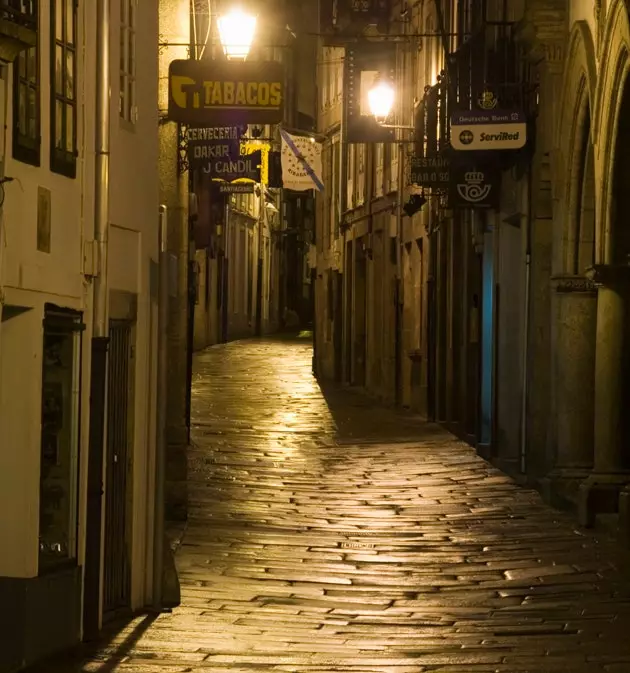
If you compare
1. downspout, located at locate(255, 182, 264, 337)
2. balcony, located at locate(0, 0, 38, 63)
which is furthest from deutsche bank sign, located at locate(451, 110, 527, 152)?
downspout, located at locate(255, 182, 264, 337)

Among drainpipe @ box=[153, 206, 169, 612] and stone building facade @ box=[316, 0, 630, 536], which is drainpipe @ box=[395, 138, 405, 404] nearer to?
stone building facade @ box=[316, 0, 630, 536]

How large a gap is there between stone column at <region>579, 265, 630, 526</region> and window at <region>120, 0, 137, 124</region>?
5.63 m

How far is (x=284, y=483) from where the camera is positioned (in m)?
19.2

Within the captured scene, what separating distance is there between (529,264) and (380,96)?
293 inches

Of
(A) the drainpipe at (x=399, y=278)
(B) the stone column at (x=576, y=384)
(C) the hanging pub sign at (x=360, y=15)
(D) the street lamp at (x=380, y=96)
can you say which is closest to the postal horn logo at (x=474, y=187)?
(B) the stone column at (x=576, y=384)

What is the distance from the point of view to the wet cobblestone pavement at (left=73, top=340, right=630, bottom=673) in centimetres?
1015

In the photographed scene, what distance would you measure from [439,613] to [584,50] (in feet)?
23.6

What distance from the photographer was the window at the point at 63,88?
984 centimetres

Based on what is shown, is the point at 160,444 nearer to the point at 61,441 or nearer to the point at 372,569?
the point at 61,441

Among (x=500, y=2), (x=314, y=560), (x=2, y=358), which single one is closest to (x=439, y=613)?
(x=314, y=560)

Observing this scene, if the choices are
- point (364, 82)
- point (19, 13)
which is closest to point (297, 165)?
point (364, 82)

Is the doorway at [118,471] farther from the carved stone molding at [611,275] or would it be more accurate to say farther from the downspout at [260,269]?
the downspout at [260,269]

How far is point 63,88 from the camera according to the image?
33.1 feet

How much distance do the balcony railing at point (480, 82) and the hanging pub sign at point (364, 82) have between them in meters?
0.83
